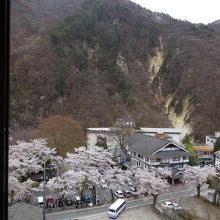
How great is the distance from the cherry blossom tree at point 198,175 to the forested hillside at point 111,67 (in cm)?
481

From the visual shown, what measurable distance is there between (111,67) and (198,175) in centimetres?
1027

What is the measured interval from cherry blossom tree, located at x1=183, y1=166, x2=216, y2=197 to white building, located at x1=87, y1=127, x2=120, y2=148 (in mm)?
3134

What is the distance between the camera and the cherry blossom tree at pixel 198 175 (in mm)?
6383

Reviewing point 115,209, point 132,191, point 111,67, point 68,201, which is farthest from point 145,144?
point 111,67

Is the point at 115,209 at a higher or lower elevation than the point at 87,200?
higher

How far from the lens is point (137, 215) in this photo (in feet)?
16.3

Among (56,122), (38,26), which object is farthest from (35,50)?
(56,122)

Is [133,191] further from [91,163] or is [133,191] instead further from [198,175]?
[198,175]

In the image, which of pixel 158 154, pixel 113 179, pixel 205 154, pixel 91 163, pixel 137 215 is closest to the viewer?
pixel 137 215

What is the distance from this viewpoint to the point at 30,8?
16.7 metres

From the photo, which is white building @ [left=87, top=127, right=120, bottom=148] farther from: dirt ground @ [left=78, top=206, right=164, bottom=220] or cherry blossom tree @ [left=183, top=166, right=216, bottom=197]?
dirt ground @ [left=78, top=206, right=164, bottom=220]

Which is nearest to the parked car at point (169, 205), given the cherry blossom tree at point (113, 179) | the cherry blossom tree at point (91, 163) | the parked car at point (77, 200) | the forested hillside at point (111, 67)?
the cherry blossom tree at point (113, 179)

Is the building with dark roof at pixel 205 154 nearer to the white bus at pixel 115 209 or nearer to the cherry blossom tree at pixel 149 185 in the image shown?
the cherry blossom tree at pixel 149 185
